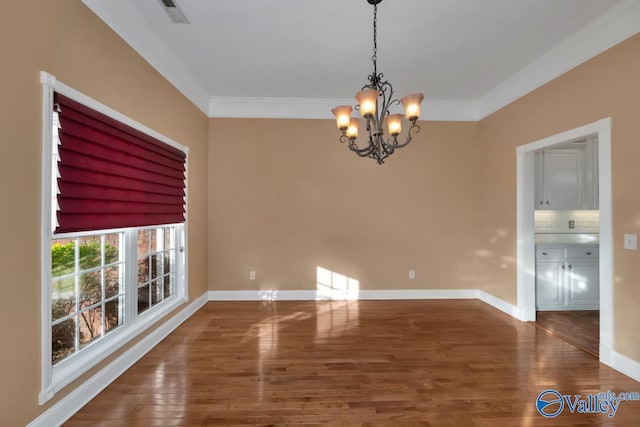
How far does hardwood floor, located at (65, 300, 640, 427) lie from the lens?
2.07m

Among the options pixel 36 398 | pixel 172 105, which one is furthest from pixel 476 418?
pixel 172 105

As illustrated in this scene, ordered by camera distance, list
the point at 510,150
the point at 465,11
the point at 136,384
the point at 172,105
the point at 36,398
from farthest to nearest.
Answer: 1. the point at 510,150
2. the point at 172,105
3. the point at 465,11
4. the point at 136,384
5. the point at 36,398

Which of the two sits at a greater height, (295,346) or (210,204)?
(210,204)

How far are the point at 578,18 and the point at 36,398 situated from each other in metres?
4.82

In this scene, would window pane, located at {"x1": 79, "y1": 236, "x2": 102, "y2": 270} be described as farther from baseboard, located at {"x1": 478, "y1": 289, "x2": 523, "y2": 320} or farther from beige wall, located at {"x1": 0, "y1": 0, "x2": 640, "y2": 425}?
baseboard, located at {"x1": 478, "y1": 289, "x2": 523, "y2": 320}

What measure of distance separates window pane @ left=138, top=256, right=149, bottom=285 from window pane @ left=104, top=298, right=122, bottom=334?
1.16 ft

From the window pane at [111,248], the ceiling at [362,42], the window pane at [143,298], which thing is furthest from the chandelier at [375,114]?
the window pane at [143,298]

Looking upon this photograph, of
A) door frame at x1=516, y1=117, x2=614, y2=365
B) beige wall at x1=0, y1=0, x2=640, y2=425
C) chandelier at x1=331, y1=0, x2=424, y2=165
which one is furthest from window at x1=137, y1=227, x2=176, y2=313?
door frame at x1=516, y1=117, x2=614, y2=365

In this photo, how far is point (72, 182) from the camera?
1.99 meters

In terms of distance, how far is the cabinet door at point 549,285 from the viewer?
415 cm

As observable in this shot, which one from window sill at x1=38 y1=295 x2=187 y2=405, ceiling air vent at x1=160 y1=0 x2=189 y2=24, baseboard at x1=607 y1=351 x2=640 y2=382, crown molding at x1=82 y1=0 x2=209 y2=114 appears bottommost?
baseboard at x1=607 y1=351 x2=640 y2=382

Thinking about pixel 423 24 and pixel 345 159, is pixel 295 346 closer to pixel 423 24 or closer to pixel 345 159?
pixel 345 159

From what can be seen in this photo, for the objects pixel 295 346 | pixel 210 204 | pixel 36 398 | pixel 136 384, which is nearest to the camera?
pixel 36 398

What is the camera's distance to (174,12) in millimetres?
2684
